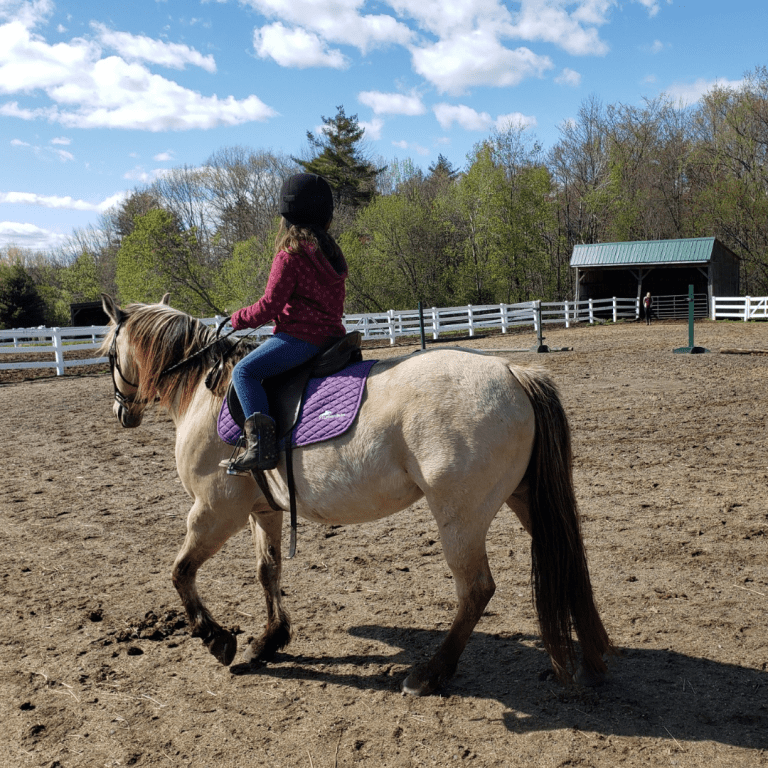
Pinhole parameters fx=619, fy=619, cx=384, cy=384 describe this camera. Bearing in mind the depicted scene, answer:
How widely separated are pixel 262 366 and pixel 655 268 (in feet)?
110

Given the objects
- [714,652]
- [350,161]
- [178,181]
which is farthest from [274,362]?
[178,181]

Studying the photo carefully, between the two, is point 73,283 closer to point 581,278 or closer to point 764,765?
point 581,278

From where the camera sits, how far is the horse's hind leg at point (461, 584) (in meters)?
2.86

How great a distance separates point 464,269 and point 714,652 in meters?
39.4

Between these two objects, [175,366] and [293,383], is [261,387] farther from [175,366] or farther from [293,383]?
[175,366]

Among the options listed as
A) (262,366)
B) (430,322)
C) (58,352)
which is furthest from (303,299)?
(430,322)

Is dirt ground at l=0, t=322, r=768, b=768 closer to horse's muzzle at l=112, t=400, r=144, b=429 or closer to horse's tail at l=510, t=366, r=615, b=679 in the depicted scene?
horse's tail at l=510, t=366, r=615, b=679

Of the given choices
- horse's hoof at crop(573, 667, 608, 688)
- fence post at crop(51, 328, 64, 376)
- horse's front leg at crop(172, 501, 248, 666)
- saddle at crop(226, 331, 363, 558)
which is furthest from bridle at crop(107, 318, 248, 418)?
fence post at crop(51, 328, 64, 376)

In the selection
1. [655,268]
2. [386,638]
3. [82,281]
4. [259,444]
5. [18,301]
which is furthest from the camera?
[82,281]

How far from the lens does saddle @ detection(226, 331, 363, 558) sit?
3195 millimetres

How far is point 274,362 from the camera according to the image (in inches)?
125

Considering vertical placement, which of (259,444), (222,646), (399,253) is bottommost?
(222,646)

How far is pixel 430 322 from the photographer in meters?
26.6

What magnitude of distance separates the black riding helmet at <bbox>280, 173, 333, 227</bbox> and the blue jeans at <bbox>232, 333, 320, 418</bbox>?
0.61 m
